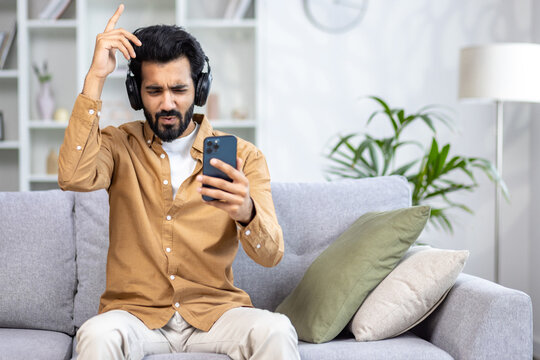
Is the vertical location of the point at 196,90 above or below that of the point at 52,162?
above

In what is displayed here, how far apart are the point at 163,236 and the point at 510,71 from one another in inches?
73.0

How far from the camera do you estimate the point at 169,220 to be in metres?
1.58

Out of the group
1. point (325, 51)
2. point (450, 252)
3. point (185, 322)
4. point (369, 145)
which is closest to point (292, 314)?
point (185, 322)

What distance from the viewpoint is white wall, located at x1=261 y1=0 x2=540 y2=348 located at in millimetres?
3447

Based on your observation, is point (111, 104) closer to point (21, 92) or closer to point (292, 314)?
point (21, 92)

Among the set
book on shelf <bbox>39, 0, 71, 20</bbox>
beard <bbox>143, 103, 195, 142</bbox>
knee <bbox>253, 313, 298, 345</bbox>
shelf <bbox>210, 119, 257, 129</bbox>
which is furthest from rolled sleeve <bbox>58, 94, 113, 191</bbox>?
book on shelf <bbox>39, 0, 71, 20</bbox>

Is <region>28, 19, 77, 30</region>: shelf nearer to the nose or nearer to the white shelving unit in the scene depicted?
the white shelving unit

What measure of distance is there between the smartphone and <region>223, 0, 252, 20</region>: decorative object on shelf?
2.16m

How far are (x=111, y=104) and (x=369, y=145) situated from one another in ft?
5.34

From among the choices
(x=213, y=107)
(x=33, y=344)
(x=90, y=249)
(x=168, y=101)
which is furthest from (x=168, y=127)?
(x=213, y=107)

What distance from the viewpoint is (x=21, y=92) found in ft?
10.5

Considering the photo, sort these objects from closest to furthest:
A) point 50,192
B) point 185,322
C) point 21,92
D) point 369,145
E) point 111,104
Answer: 1. point 185,322
2. point 50,192
3. point 369,145
4. point 21,92
5. point 111,104

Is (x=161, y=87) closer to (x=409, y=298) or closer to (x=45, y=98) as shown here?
(x=409, y=298)

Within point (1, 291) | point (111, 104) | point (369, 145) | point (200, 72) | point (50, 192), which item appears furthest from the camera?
point (111, 104)
